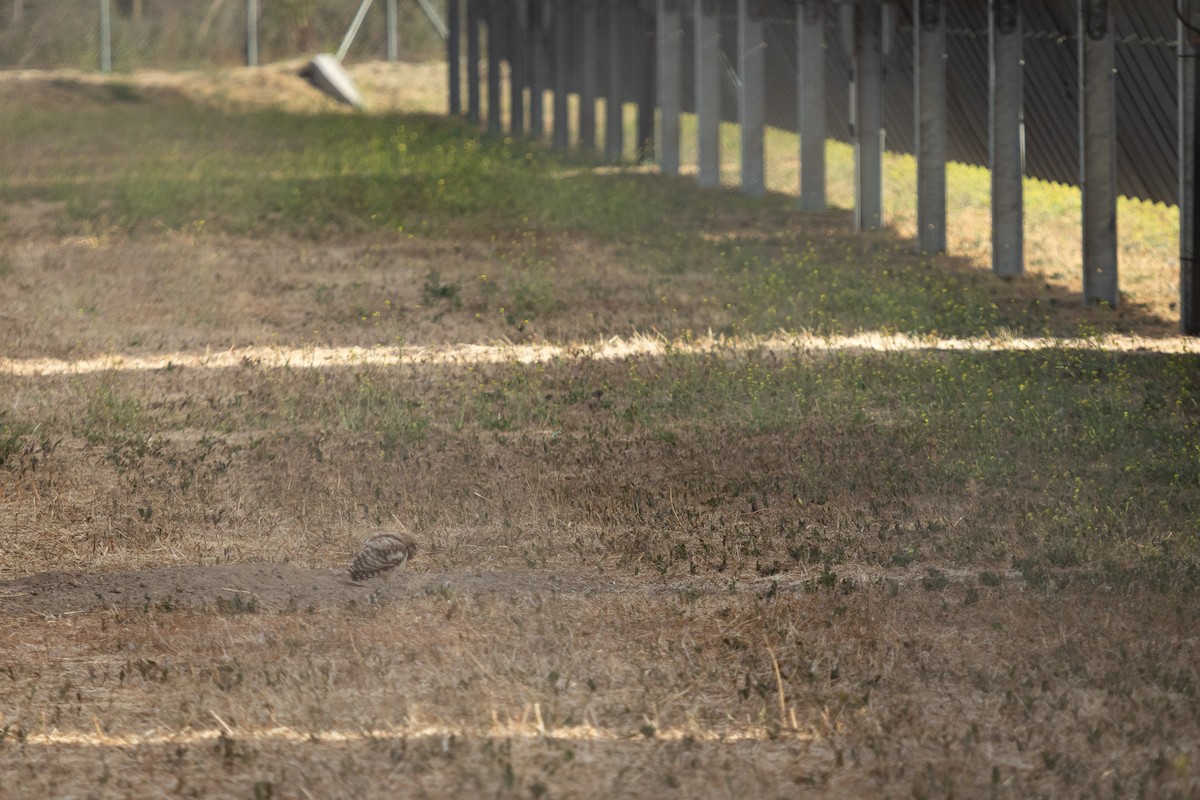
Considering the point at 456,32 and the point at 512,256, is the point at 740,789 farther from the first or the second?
the point at 456,32

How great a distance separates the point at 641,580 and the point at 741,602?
0.54 metres

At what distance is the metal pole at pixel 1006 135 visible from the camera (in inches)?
575

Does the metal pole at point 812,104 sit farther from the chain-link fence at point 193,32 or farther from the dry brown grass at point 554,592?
the chain-link fence at point 193,32

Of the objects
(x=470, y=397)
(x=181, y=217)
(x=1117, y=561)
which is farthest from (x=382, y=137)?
(x=1117, y=561)

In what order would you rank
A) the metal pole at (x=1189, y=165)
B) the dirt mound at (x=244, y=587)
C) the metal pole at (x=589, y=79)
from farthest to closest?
the metal pole at (x=589, y=79), the metal pole at (x=1189, y=165), the dirt mound at (x=244, y=587)

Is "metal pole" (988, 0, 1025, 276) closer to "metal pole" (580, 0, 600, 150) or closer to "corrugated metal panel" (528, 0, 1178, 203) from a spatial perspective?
"corrugated metal panel" (528, 0, 1178, 203)

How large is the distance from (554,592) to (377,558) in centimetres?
77

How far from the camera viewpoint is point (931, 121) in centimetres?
1627

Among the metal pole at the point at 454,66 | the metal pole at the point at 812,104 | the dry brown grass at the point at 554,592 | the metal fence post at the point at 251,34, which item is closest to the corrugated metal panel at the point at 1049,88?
the metal pole at the point at 812,104

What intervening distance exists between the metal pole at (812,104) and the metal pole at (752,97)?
1353mm

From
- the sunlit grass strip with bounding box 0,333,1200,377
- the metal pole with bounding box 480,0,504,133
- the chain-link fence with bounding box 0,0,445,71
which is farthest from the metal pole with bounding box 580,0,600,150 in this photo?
the sunlit grass strip with bounding box 0,333,1200,377

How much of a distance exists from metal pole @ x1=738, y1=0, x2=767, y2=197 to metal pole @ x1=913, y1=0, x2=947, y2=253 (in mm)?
4969

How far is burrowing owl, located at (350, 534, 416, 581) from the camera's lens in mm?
7141

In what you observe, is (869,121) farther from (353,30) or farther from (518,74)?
(353,30)
